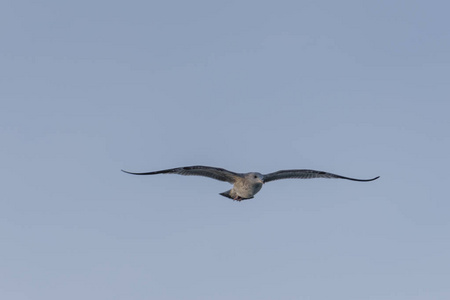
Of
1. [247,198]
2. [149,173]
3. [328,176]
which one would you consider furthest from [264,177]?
[149,173]

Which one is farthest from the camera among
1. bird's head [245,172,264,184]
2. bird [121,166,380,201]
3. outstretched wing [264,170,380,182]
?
outstretched wing [264,170,380,182]

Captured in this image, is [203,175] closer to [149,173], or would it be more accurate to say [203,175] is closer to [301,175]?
[149,173]

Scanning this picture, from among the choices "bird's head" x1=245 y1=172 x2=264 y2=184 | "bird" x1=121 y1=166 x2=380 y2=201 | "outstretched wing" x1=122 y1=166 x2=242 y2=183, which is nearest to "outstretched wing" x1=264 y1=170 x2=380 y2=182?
"bird" x1=121 y1=166 x2=380 y2=201

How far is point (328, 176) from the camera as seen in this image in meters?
48.4

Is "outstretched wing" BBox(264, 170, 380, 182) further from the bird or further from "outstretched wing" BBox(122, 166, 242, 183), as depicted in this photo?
"outstretched wing" BBox(122, 166, 242, 183)

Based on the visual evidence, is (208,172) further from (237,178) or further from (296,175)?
(296,175)

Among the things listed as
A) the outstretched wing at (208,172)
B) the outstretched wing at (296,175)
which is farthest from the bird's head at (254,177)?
the outstretched wing at (296,175)

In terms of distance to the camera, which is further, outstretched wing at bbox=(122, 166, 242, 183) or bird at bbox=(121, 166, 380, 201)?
bird at bbox=(121, 166, 380, 201)

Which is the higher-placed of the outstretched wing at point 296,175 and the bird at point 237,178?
the outstretched wing at point 296,175

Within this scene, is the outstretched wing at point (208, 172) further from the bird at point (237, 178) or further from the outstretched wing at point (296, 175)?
the outstretched wing at point (296, 175)

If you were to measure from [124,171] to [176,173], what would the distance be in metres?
5.35

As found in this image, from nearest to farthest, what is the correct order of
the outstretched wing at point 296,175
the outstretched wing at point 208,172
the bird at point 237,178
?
the outstretched wing at point 208,172 → the bird at point 237,178 → the outstretched wing at point 296,175

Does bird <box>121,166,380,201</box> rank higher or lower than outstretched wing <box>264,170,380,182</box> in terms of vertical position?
lower

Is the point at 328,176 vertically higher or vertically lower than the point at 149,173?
higher
